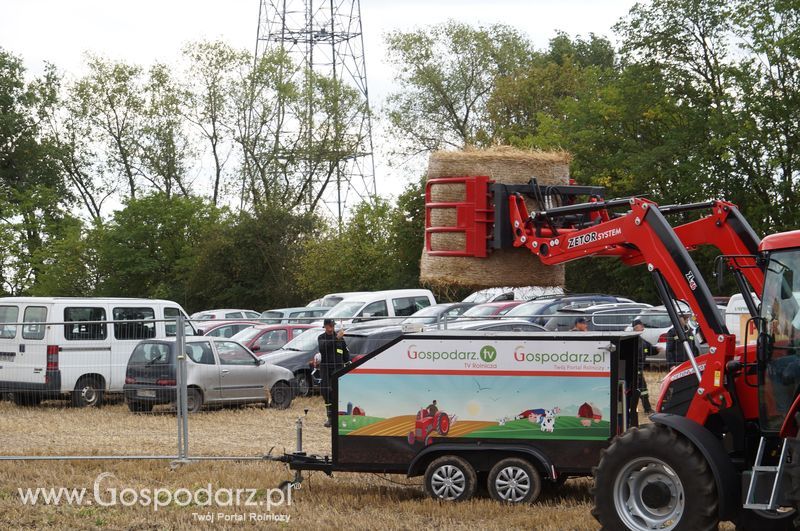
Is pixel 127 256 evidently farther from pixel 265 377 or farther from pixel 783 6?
pixel 265 377

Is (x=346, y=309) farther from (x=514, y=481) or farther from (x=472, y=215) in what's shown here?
(x=514, y=481)

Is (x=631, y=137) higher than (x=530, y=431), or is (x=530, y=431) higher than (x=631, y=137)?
(x=631, y=137)

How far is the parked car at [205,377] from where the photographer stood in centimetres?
1422

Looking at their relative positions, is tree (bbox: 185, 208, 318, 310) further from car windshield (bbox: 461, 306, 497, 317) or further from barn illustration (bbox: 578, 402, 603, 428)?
barn illustration (bbox: 578, 402, 603, 428)

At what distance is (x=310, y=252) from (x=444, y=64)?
1759cm

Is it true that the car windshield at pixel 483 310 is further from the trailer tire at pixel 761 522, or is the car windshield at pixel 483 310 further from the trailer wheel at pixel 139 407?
the trailer tire at pixel 761 522

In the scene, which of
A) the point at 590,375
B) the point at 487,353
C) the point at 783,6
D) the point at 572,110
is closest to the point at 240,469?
the point at 487,353

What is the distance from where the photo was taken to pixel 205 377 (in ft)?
59.5

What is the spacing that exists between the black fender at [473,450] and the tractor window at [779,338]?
2.72 meters

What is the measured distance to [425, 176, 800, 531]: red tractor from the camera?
27.2 feet

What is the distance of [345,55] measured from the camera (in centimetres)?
5506

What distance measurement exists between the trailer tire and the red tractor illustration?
11.1 ft

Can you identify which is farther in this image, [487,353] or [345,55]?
[345,55]

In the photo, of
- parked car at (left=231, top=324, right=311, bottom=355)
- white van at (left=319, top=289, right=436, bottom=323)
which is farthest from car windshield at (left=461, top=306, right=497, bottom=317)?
parked car at (left=231, top=324, right=311, bottom=355)
